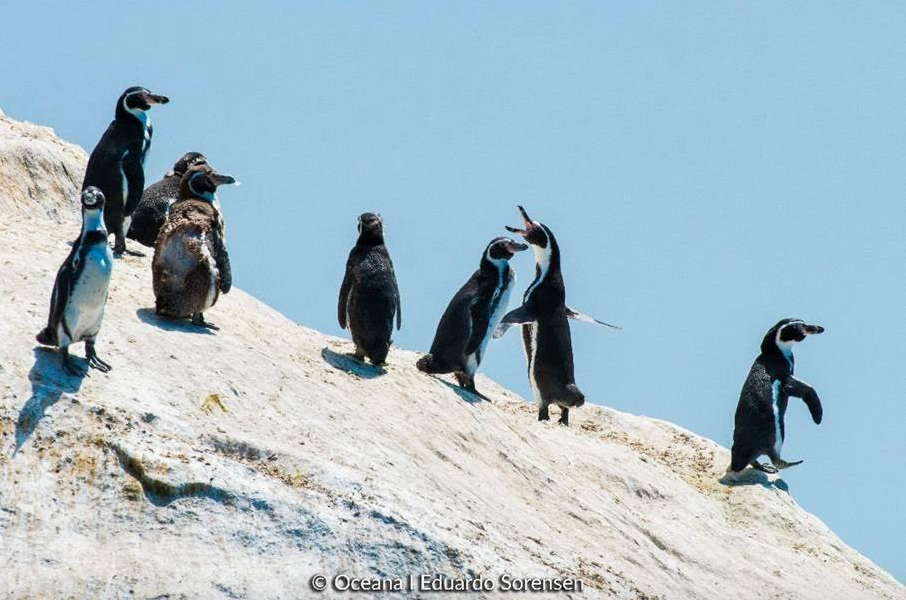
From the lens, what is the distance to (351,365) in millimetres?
15383

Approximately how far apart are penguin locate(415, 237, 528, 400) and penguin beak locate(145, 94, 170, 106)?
12.9 ft

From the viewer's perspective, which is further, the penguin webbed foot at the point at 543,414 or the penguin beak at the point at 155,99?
the penguin webbed foot at the point at 543,414

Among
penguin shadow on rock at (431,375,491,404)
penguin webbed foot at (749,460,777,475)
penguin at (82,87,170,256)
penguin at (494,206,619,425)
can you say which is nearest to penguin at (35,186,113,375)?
penguin at (82,87,170,256)

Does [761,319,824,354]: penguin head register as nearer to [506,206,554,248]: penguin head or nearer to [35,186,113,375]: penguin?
[506,206,554,248]: penguin head

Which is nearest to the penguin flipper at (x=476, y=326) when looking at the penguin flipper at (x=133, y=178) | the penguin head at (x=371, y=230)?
the penguin head at (x=371, y=230)

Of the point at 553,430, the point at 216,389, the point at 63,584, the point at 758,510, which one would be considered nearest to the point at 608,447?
the point at 553,430

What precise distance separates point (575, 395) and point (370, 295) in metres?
3.72

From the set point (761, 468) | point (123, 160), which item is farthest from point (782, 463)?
point (123, 160)

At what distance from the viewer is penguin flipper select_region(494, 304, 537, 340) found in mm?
18062

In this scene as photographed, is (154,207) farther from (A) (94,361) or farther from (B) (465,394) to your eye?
(A) (94,361)

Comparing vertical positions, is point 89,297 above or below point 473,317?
below

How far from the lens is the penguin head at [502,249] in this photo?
58.0ft

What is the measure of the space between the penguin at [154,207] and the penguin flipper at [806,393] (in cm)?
728

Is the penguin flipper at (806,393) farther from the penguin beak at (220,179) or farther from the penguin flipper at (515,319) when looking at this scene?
the penguin beak at (220,179)
